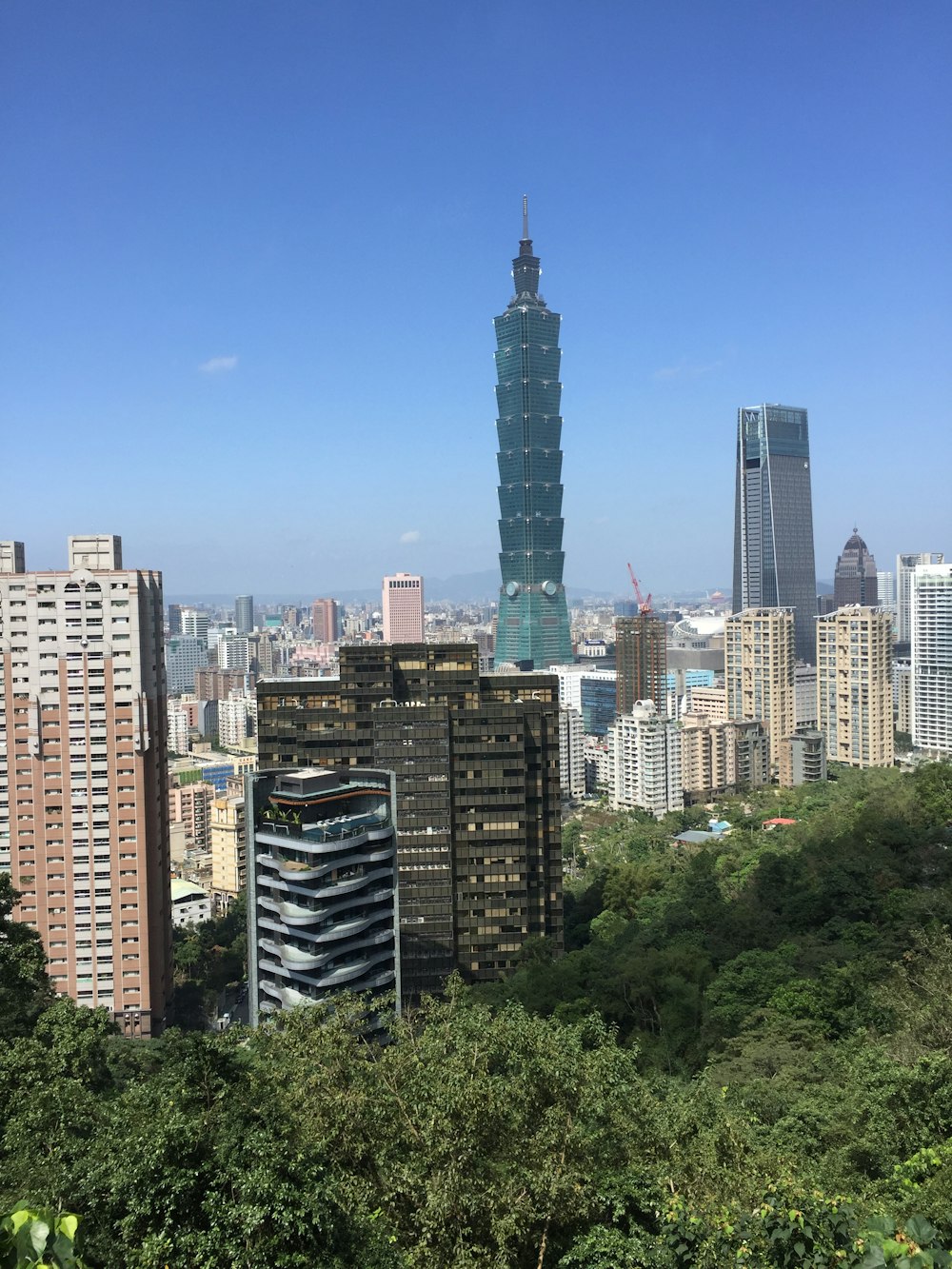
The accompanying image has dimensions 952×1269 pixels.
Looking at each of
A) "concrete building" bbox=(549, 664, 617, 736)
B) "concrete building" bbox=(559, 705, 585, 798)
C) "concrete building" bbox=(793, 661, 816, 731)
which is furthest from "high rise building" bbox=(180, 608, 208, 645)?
"concrete building" bbox=(793, 661, 816, 731)

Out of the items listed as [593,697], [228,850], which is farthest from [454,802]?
[593,697]

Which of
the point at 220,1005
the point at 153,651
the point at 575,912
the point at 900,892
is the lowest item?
the point at 220,1005

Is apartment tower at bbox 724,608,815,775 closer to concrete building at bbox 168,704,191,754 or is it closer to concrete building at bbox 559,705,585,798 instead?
concrete building at bbox 559,705,585,798

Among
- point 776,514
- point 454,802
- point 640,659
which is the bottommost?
point 454,802

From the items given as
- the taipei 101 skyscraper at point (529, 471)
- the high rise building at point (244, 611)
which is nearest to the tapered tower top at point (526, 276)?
the taipei 101 skyscraper at point (529, 471)

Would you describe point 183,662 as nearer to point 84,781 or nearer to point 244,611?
point 244,611

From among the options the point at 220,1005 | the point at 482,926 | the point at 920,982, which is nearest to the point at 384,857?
the point at 482,926

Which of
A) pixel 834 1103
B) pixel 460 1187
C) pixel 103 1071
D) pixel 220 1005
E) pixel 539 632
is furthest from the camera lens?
pixel 539 632

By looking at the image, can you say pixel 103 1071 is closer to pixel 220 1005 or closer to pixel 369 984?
pixel 369 984
